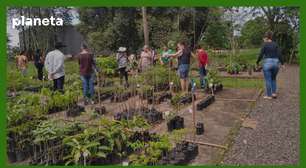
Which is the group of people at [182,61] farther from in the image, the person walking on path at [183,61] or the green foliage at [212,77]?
the green foliage at [212,77]

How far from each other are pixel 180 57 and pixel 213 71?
5.28 ft

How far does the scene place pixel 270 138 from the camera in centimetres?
628

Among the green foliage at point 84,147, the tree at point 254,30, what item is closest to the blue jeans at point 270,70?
the green foliage at point 84,147

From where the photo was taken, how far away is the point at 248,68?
16344mm

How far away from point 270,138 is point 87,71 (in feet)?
16.7

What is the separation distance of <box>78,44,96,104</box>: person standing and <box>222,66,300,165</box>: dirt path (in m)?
4.20

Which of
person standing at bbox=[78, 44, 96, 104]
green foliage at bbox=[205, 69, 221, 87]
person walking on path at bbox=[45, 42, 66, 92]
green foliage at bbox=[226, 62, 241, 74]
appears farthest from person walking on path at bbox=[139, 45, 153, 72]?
green foliage at bbox=[226, 62, 241, 74]

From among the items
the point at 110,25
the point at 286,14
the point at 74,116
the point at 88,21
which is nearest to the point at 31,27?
the point at 88,21

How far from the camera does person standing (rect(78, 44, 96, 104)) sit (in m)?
9.52

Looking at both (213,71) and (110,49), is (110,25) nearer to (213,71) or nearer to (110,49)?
(110,49)

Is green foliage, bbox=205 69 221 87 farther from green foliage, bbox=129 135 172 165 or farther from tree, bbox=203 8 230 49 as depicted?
tree, bbox=203 8 230 49

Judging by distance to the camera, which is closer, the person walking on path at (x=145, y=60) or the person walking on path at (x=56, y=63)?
the person walking on path at (x=56, y=63)

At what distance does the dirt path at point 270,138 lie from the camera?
5328mm

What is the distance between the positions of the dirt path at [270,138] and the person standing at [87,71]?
4.20 metres
